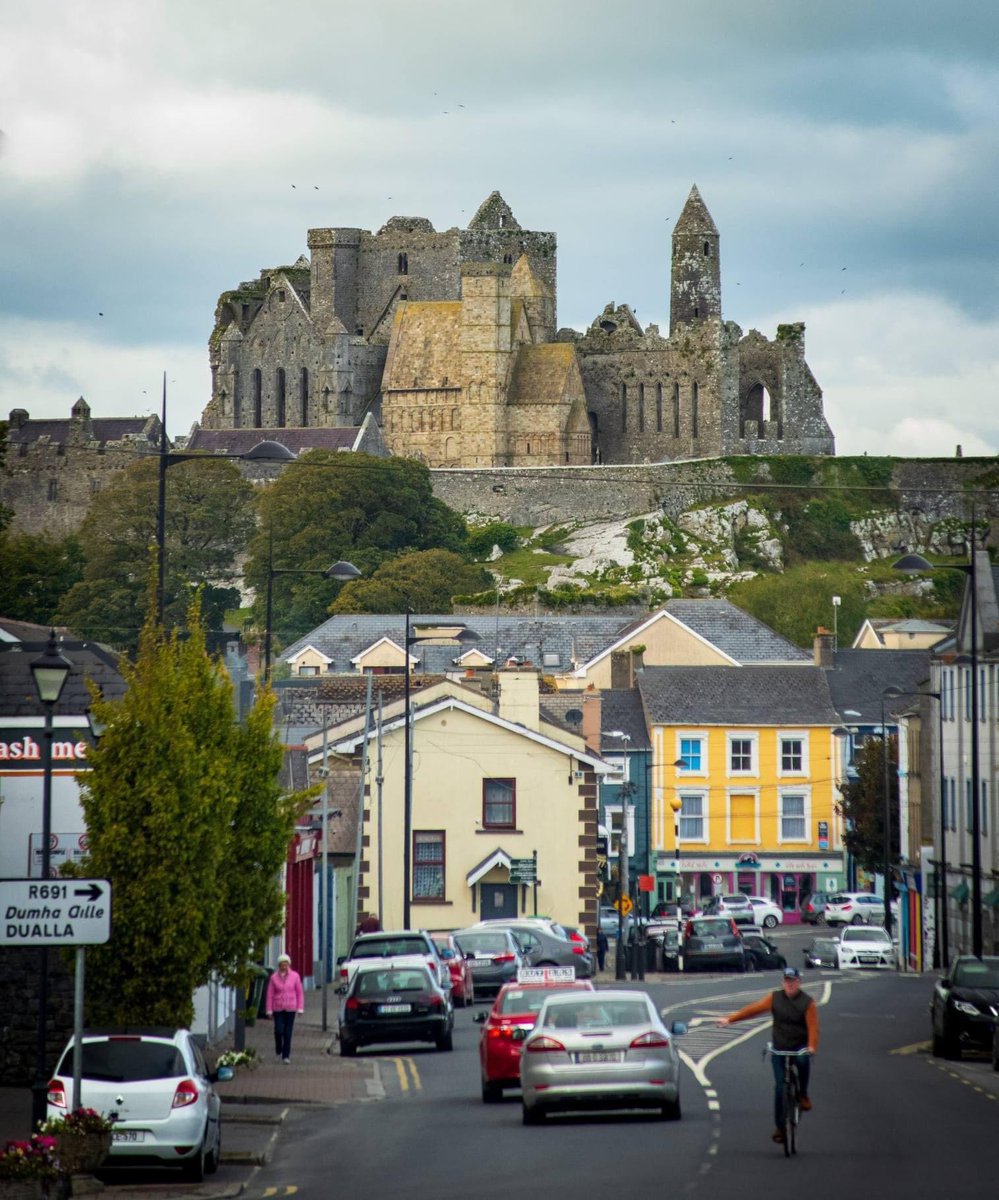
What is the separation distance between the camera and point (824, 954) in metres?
60.2

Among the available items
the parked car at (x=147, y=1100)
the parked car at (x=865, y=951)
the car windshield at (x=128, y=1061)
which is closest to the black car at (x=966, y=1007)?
the parked car at (x=147, y=1100)

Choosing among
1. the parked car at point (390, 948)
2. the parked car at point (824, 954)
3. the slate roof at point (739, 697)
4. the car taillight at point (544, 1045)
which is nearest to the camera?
the car taillight at point (544, 1045)

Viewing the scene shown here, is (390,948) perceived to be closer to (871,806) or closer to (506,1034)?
(506,1034)

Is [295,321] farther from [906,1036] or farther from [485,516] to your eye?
[906,1036]

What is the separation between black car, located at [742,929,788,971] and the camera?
5706cm

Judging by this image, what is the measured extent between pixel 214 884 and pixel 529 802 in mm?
30365

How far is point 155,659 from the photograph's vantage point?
1048 inches

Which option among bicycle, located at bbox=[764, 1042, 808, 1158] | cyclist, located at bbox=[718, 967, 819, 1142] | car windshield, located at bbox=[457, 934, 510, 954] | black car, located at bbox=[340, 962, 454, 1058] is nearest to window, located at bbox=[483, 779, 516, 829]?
car windshield, located at bbox=[457, 934, 510, 954]

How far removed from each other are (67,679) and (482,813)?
27180mm

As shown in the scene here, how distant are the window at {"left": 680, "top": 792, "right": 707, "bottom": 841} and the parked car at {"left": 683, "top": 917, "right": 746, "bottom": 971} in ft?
90.4

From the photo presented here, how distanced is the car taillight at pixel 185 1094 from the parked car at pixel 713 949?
117 feet

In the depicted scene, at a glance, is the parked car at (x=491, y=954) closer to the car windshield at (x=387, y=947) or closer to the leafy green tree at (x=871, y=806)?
the car windshield at (x=387, y=947)

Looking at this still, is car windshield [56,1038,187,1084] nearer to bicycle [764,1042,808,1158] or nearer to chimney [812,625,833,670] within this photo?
bicycle [764,1042,808,1158]

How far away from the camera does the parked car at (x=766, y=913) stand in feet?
254
